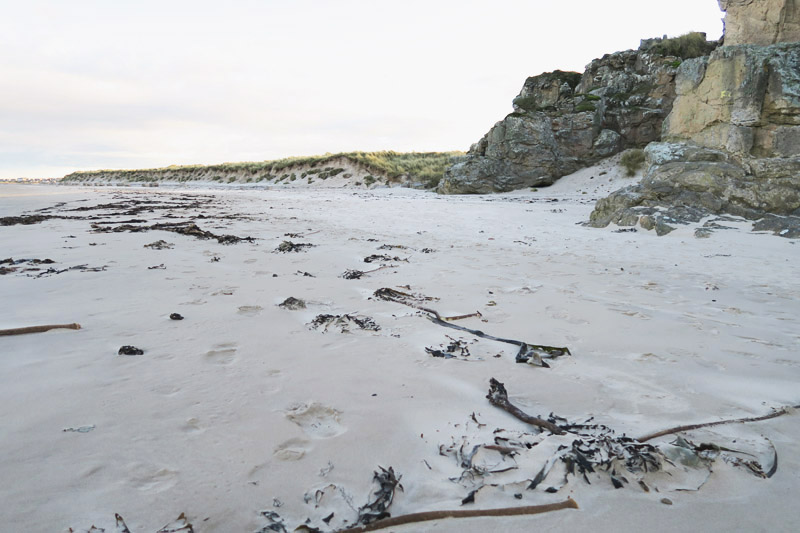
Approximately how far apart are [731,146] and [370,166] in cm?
2031

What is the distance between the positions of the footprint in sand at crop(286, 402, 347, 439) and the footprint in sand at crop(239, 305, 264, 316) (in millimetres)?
1297

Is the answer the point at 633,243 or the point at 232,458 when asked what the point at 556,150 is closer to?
the point at 633,243

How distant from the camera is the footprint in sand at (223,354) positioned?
2.09 metres

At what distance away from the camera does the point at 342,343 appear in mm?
2379

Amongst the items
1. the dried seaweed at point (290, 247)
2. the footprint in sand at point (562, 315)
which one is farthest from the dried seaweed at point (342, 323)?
the dried seaweed at point (290, 247)

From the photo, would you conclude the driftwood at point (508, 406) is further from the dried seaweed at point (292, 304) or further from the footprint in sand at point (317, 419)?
the dried seaweed at point (292, 304)

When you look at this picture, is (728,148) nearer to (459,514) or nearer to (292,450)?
(459,514)

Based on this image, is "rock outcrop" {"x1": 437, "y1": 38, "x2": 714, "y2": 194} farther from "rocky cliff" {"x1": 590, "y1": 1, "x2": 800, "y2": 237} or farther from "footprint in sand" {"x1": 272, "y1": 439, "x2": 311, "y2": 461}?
"footprint in sand" {"x1": 272, "y1": 439, "x2": 311, "y2": 461}

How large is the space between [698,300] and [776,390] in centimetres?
168

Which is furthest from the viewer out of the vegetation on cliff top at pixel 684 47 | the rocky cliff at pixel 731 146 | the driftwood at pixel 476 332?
the vegetation on cliff top at pixel 684 47

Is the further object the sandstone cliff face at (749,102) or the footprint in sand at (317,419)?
the sandstone cliff face at (749,102)

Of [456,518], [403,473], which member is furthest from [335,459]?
[456,518]

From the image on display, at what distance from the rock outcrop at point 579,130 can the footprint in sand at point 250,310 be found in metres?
14.5

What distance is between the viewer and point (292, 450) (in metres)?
1.44
